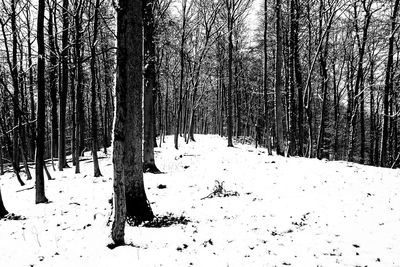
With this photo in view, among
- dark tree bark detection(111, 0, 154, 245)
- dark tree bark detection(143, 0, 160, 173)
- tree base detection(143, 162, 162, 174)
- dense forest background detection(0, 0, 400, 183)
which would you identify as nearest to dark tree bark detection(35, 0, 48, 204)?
dense forest background detection(0, 0, 400, 183)

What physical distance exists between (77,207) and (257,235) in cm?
639

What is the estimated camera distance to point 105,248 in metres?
5.46

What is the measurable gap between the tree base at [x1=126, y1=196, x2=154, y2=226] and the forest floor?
0.40 metres

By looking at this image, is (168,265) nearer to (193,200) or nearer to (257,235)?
(257,235)

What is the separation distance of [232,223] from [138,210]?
2418 millimetres

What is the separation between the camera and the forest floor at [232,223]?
17.2 feet

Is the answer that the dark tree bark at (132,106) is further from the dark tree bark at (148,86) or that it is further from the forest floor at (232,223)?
the dark tree bark at (148,86)

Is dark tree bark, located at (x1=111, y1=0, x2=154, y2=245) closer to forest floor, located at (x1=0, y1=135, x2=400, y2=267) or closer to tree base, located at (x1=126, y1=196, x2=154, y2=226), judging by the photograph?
tree base, located at (x1=126, y1=196, x2=154, y2=226)

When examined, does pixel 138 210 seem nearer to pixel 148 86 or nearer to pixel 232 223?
pixel 232 223

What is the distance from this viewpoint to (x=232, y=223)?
7.34 metres

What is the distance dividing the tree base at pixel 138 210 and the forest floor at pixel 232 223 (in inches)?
15.9

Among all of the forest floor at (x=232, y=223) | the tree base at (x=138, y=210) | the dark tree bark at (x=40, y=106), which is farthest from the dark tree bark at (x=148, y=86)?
the tree base at (x=138, y=210)

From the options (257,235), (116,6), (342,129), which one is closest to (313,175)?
(257,235)

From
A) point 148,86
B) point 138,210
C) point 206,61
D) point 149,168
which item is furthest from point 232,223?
point 206,61
